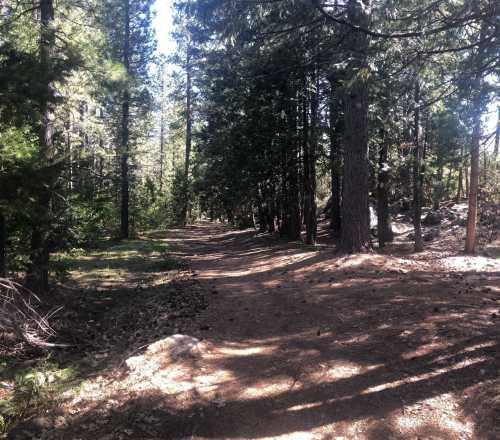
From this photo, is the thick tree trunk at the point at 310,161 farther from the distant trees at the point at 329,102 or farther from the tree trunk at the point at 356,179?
the tree trunk at the point at 356,179

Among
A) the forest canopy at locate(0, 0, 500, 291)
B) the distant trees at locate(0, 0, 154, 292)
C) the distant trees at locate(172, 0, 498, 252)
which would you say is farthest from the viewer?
the distant trees at locate(172, 0, 498, 252)

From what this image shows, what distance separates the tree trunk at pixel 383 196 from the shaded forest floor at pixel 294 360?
8.45 meters

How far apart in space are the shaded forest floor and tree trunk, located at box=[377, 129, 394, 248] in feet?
27.7

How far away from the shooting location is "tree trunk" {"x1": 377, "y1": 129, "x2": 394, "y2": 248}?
17172 mm

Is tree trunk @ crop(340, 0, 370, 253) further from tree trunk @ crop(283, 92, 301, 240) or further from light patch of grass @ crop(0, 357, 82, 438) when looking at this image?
light patch of grass @ crop(0, 357, 82, 438)

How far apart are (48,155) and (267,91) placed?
10146 millimetres

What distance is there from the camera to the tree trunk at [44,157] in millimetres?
7493

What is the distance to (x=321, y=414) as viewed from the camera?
420 cm

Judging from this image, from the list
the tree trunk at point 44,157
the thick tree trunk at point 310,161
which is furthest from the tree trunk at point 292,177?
the tree trunk at point 44,157

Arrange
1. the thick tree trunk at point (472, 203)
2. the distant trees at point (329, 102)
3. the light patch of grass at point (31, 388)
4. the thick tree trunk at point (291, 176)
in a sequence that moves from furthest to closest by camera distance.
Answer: the thick tree trunk at point (291, 176), the thick tree trunk at point (472, 203), the distant trees at point (329, 102), the light patch of grass at point (31, 388)

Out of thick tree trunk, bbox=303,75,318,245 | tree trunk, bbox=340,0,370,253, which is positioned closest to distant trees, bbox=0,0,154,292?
tree trunk, bbox=340,0,370,253

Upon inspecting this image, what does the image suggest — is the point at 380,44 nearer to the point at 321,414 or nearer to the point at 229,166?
the point at 321,414

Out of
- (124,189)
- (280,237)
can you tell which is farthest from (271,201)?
(124,189)

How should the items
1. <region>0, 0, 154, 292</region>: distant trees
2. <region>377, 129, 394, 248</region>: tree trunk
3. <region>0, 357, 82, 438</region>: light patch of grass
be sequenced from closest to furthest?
1. <region>0, 357, 82, 438</region>: light patch of grass
2. <region>0, 0, 154, 292</region>: distant trees
3. <region>377, 129, 394, 248</region>: tree trunk
